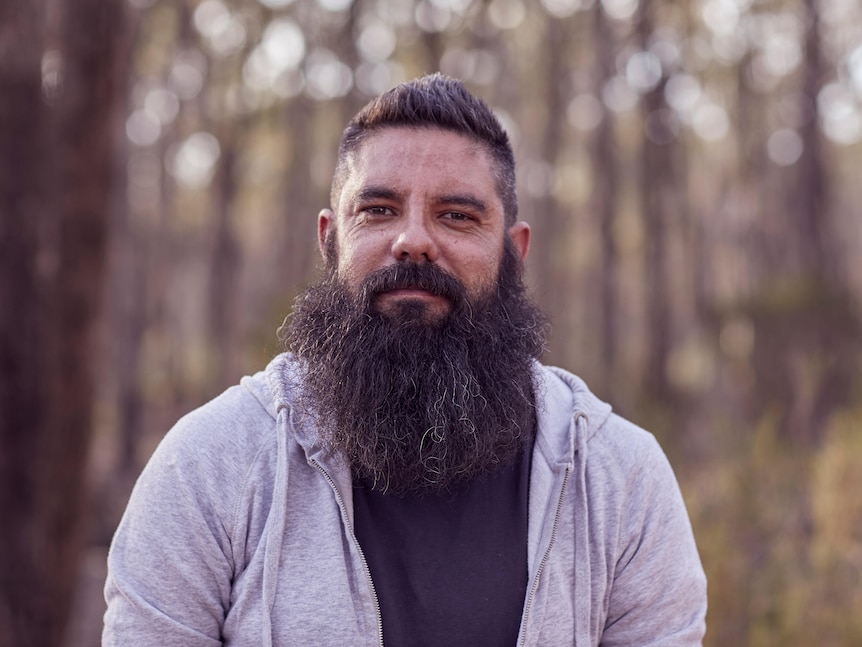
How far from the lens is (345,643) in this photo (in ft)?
6.48

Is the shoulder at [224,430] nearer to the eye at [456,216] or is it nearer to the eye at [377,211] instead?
the eye at [377,211]

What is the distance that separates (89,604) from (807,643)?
6.07m

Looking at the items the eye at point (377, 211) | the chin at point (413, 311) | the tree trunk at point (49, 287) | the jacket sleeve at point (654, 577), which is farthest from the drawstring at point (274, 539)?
the tree trunk at point (49, 287)

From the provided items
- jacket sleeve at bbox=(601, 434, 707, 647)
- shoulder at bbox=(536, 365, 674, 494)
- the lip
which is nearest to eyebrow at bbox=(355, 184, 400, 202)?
the lip

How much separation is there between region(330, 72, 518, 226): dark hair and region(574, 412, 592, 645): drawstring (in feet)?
2.35

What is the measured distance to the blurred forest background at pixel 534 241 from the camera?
445cm

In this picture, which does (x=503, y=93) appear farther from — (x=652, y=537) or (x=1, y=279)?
(x=652, y=537)

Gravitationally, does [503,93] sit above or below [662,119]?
above

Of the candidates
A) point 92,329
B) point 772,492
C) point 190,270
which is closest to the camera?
point 92,329

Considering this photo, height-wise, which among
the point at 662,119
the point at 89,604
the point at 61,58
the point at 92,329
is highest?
the point at 662,119

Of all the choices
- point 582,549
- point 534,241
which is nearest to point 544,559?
point 582,549

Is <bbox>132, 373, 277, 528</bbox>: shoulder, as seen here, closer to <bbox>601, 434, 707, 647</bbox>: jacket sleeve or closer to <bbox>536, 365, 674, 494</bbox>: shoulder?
<bbox>536, 365, 674, 494</bbox>: shoulder

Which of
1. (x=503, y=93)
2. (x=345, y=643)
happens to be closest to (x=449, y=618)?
(x=345, y=643)

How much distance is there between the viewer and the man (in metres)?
2.00
